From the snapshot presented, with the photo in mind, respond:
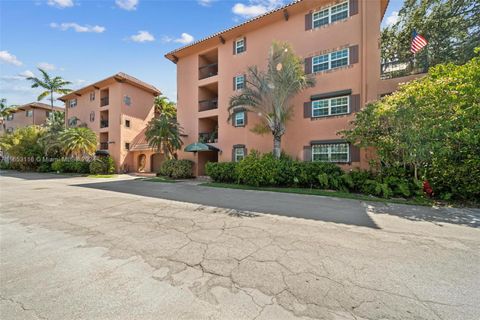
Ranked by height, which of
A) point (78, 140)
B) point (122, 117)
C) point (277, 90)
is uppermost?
point (122, 117)

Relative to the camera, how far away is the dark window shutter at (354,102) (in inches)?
521

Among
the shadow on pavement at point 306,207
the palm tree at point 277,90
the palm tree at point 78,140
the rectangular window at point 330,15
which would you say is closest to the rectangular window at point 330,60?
the palm tree at point 277,90

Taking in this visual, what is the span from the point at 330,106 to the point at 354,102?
1469 millimetres

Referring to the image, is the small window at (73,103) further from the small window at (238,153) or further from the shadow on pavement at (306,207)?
the shadow on pavement at (306,207)

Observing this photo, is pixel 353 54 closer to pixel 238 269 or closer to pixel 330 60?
pixel 330 60

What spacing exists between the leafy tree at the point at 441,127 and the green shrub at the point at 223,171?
9.41 metres

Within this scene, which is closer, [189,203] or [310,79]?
[189,203]

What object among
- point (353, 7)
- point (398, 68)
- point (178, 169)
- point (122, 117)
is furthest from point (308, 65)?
point (122, 117)

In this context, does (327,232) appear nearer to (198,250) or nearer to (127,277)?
(198,250)

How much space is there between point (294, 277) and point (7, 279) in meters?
4.71

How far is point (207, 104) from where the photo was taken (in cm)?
2061

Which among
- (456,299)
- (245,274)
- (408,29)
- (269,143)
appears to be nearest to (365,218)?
(456,299)

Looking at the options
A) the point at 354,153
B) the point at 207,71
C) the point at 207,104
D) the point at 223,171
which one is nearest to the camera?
the point at 354,153

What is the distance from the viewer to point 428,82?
356 inches
